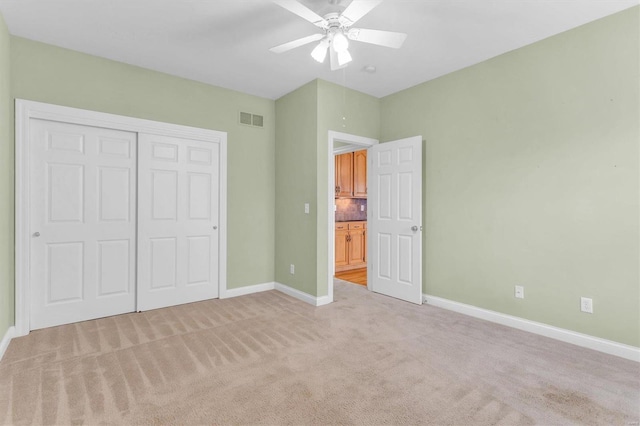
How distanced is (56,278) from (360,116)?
3.85m

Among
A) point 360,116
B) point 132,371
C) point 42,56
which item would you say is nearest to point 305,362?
point 132,371

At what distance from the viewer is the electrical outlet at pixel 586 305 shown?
2666 millimetres

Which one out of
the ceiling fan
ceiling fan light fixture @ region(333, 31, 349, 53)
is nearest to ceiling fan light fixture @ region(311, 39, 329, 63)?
the ceiling fan

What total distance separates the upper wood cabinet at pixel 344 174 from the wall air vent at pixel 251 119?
7.26ft

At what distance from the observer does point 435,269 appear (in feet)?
12.5

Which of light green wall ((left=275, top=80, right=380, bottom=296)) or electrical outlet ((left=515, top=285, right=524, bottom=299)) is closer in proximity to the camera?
electrical outlet ((left=515, top=285, right=524, bottom=299))

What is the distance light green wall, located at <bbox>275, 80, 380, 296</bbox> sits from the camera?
388 cm

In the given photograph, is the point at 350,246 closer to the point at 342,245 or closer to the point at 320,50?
the point at 342,245

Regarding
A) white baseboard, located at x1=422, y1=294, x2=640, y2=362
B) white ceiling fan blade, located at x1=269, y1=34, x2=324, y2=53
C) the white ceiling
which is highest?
the white ceiling

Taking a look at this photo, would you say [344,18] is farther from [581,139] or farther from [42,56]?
[42,56]

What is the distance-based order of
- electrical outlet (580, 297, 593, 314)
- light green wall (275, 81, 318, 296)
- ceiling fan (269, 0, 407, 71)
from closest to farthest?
ceiling fan (269, 0, 407, 71) < electrical outlet (580, 297, 593, 314) < light green wall (275, 81, 318, 296)

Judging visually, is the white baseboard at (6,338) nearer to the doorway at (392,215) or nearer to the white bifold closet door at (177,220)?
the white bifold closet door at (177,220)

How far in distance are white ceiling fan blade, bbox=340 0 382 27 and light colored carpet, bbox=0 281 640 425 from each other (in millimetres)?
2414

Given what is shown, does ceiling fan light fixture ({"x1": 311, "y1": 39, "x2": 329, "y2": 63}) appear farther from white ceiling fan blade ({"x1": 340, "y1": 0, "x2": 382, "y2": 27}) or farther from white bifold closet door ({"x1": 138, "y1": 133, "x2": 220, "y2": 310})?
white bifold closet door ({"x1": 138, "y1": 133, "x2": 220, "y2": 310})
